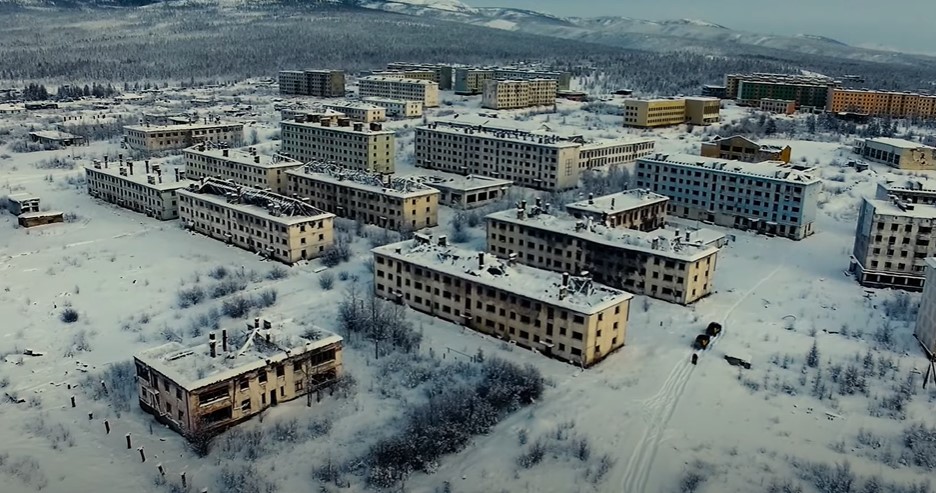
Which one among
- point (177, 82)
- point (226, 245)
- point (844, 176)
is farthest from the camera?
point (177, 82)

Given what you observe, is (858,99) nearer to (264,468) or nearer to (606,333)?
(606,333)

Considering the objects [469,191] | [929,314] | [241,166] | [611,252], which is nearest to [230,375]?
[611,252]

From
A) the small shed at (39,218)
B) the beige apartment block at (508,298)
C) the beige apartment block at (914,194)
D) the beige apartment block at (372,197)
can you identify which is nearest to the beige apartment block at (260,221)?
the beige apartment block at (372,197)

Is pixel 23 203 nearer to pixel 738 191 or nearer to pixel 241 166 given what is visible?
pixel 241 166

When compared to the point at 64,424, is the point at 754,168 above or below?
above

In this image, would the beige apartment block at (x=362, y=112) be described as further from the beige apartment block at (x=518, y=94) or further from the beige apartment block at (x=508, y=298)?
the beige apartment block at (x=508, y=298)

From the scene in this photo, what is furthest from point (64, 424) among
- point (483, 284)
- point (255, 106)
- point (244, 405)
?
point (255, 106)

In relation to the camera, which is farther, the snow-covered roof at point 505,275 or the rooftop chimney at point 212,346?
the snow-covered roof at point 505,275

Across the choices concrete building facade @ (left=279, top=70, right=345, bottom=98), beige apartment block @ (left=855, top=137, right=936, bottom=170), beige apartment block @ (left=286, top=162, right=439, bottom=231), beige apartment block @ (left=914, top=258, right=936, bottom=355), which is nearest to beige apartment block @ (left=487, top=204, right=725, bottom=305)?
beige apartment block @ (left=286, top=162, right=439, bottom=231)
